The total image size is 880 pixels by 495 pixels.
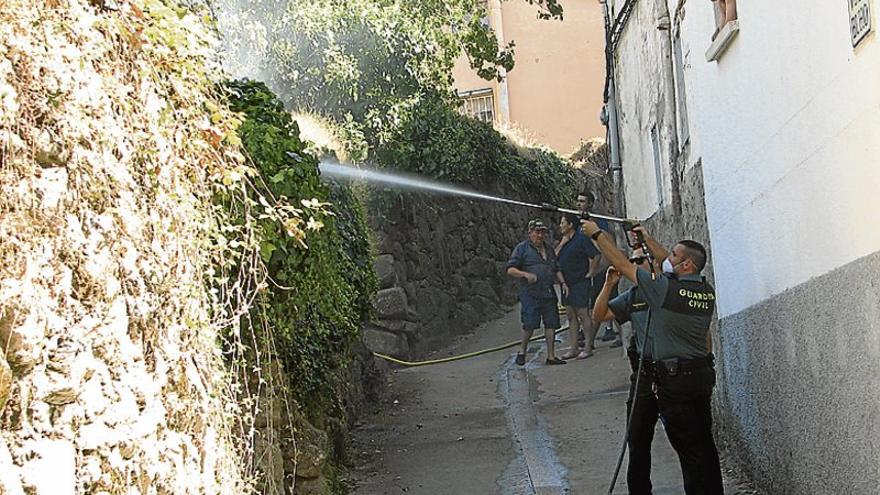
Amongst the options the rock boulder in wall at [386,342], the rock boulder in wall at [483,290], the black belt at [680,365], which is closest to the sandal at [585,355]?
the rock boulder in wall at [386,342]

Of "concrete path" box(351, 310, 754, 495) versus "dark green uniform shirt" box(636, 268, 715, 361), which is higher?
"dark green uniform shirt" box(636, 268, 715, 361)

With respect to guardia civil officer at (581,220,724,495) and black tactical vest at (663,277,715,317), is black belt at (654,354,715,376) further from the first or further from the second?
black tactical vest at (663,277,715,317)

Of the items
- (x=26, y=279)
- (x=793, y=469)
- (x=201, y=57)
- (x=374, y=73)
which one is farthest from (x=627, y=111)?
(x=26, y=279)

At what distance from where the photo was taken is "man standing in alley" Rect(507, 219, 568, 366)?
495 inches

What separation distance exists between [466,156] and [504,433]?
329 inches

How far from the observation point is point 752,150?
6613mm

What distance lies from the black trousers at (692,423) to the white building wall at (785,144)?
70 cm

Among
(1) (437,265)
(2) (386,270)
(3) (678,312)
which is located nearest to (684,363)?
(3) (678,312)

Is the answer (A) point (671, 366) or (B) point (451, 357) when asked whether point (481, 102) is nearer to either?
(B) point (451, 357)

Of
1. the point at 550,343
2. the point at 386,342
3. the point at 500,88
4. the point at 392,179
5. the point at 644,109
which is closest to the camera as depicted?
the point at 644,109

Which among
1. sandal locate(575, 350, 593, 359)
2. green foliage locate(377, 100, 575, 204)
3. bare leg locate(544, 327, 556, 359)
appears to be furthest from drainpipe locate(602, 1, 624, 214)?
bare leg locate(544, 327, 556, 359)

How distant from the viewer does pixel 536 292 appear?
41.4 feet

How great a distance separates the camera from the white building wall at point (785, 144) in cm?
444

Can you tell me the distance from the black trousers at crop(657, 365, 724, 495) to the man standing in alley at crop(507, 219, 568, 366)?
6128 mm
